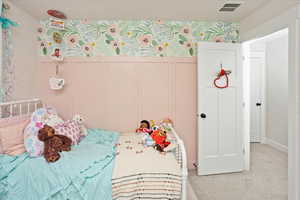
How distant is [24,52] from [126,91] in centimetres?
154

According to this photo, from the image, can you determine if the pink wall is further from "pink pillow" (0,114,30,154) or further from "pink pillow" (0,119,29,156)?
"pink pillow" (0,119,29,156)

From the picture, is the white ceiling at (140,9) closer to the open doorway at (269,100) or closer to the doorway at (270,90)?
the open doorway at (269,100)

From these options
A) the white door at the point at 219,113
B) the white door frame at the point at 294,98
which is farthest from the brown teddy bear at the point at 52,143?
the white door frame at the point at 294,98

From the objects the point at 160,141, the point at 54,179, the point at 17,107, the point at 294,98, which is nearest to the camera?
the point at 54,179

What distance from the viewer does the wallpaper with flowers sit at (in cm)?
301

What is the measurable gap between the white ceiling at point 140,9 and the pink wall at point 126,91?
2.09ft

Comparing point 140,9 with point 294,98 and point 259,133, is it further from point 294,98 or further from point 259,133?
point 259,133

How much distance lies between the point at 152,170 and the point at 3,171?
4.22 ft

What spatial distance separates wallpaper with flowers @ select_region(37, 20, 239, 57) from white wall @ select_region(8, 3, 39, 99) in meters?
0.16

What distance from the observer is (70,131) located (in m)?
2.20

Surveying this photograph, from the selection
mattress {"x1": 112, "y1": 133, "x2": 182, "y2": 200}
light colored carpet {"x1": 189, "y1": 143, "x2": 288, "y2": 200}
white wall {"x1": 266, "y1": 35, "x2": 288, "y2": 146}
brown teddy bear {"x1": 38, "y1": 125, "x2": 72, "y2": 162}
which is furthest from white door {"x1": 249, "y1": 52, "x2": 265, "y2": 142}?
brown teddy bear {"x1": 38, "y1": 125, "x2": 72, "y2": 162}

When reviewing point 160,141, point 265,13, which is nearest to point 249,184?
point 160,141

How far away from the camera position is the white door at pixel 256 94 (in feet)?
15.5

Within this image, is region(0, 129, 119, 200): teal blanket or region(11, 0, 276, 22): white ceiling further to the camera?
region(11, 0, 276, 22): white ceiling
